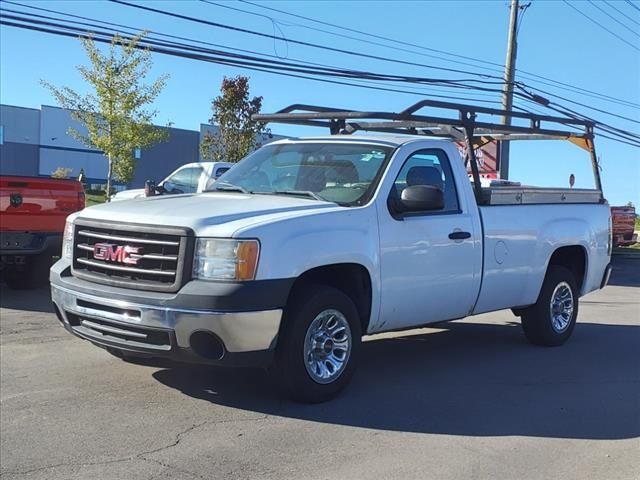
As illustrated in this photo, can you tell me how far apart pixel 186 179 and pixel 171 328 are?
469 inches

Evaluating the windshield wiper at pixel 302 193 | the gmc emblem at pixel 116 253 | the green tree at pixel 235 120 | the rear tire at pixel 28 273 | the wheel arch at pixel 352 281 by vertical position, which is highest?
the green tree at pixel 235 120

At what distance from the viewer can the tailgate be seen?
9547mm

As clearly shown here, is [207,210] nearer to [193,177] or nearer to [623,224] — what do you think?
[193,177]

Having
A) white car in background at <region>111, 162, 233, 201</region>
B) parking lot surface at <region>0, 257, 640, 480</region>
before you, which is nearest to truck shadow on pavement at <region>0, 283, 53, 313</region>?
parking lot surface at <region>0, 257, 640, 480</region>

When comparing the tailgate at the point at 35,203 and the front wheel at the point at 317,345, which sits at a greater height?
the tailgate at the point at 35,203

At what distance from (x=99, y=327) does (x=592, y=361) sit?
15.8 ft

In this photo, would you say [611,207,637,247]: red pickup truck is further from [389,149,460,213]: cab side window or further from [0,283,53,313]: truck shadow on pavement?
[389,149,460,213]: cab side window

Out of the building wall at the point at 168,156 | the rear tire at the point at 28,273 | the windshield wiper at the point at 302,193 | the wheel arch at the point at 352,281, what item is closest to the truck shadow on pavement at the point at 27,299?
the rear tire at the point at 28,273

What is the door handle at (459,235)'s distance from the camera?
6297 millimetres

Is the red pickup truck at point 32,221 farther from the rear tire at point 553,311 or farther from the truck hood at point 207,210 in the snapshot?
the rear tire at point 553,311

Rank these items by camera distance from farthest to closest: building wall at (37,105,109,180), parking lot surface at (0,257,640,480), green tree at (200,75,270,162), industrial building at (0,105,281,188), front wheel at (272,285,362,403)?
building wall at (37,105,109,180), industrial building at (0,105,281,188), green tree at (200,75,270,162), front wheel at (272,285,362,403), parking lot surface at (0,257,640,480)

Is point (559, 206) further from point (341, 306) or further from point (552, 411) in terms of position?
point (341, 306)

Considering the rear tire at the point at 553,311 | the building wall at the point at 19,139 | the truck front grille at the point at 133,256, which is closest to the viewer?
the truck front grille at the point at 133,256

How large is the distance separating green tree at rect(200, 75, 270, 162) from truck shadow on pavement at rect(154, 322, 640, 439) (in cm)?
1705
